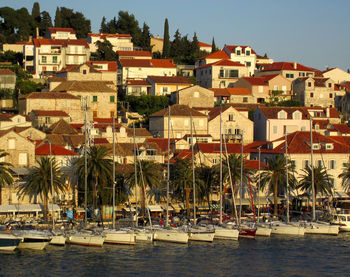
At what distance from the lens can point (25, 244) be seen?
209 ft

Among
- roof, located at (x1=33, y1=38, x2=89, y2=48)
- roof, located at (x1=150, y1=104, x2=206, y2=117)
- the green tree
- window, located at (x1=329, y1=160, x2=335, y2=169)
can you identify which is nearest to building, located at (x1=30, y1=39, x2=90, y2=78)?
roof, located at (x1=33, y1=38, x2=89, y2=48)

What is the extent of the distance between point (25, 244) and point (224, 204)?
1040 inches

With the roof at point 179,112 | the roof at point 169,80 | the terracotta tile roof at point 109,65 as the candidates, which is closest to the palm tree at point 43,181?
the roof at point 179,112

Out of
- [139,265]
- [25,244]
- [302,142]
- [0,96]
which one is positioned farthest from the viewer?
[0,96]

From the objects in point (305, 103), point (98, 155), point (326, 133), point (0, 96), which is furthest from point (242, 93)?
point (98, 155)

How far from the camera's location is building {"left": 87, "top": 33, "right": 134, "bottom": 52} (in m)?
146

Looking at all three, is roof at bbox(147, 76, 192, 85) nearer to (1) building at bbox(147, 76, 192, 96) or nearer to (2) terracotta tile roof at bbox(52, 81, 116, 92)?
(1) building at bbox(147, 76, 192, 96)

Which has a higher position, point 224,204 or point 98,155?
point 98,155

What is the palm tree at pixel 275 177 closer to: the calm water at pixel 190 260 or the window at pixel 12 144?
the calm water at pixel 190 260

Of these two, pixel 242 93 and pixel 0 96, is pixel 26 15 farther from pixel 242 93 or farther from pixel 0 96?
pixel 242 93

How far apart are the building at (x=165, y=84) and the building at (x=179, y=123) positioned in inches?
667

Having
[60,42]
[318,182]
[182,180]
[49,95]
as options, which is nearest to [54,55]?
[60,42]

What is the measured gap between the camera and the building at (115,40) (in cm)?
14575

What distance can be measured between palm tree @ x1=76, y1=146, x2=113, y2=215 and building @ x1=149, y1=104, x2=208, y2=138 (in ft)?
93.8
